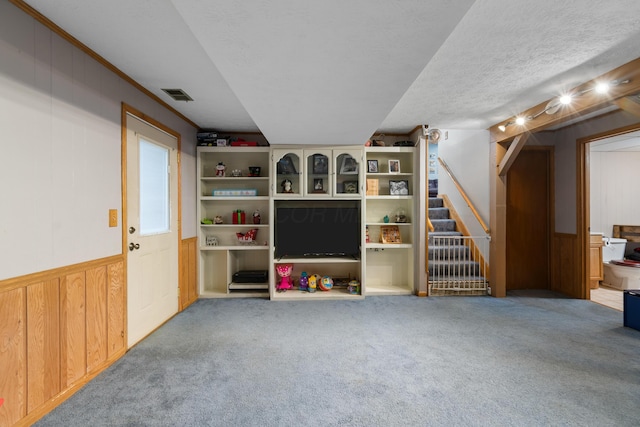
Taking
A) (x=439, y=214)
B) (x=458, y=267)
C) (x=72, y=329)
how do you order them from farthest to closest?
1. (x=439, y=214)
2. (x=458, y=267)
3. (x=72, y=329)

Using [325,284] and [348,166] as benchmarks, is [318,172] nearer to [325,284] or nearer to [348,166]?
[348,166]

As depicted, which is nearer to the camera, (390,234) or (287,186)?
(287,186)

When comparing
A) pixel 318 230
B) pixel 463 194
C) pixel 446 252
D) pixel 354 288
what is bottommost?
pixel 354 288

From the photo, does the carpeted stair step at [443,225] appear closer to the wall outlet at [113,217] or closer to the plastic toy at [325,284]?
the plastic toy at [325,284]

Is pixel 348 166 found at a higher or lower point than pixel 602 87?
lower

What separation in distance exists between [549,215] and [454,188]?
1.45 meters

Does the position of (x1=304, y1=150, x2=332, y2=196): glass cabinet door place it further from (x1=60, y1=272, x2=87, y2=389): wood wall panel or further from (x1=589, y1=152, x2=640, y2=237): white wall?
(x1=589, y1=152, x2=640, y2=237): white wall

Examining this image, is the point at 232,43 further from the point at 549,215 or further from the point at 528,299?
the point at 549,215

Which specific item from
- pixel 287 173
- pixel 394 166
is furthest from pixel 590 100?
pixel 287 173

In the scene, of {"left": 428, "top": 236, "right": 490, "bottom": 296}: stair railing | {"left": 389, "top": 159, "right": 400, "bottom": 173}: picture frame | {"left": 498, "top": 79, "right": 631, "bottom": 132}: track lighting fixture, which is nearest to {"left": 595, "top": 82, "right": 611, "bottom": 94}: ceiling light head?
{"left": 498, "top": 79, "right": 631, "bottom": 132}: track lighting fixture

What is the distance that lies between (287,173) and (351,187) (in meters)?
0.92

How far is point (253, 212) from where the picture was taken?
4.36 m

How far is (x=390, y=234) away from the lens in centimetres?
438

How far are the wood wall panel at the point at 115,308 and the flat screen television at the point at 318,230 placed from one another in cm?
194
